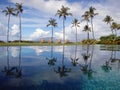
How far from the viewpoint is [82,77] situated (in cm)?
1681

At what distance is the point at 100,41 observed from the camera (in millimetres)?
96250

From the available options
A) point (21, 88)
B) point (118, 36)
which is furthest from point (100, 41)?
point (21, 88)

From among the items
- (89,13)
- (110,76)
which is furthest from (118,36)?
(110,76)

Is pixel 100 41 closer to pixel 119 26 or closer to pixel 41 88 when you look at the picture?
pixel 119 26

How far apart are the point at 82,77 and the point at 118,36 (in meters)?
84.0

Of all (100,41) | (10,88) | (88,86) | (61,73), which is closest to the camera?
(10,88)

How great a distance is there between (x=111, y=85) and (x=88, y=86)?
1.64 metres

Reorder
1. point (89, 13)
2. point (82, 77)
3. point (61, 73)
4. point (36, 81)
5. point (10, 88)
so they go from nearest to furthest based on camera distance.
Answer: point (10, 88) < point (36, 81) < point (82, 77) < point (61, 73) < point (89, 13)

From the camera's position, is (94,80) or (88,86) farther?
(94,80)

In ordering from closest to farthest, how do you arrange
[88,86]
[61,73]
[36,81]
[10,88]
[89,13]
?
1. [10,88]
2. [88,86]
3. [36,81]
4. [61,73]
5. [89,13]

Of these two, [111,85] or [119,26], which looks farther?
[119,26]

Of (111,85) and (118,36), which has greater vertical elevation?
(118,36)

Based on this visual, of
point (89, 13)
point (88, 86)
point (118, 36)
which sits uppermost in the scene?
point (89, 13)

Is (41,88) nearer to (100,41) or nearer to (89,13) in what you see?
(89,13)
